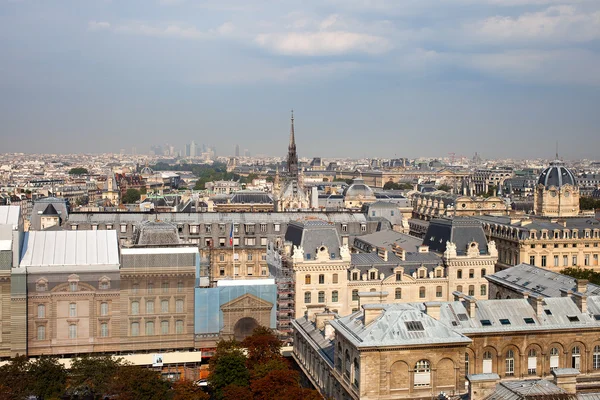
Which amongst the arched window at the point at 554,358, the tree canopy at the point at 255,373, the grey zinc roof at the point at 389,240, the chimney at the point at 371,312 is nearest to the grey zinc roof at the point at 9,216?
the tree canopy at the point at 255,373

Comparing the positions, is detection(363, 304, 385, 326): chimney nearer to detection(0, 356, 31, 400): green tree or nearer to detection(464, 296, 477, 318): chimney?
detection(464, 296, 477, 318): chimney

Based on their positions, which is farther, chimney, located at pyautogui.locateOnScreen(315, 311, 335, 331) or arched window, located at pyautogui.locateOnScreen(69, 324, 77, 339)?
arched window, located at pyautogui.locateOnScreen(69, 324, 77, 339)

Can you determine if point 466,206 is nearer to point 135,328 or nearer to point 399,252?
point 399,252

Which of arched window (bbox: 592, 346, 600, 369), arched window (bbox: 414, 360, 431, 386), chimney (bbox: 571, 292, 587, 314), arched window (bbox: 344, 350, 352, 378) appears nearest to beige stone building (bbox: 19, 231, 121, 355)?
arched window (bbox: 344, 350, 352, 378)

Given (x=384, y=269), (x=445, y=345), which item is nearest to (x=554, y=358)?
(x=445, y=345)

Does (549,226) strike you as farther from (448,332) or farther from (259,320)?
(448,332)

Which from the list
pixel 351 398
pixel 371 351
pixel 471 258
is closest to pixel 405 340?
pixel 371 351

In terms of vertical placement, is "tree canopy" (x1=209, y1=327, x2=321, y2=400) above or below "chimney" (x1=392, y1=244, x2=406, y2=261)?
below
